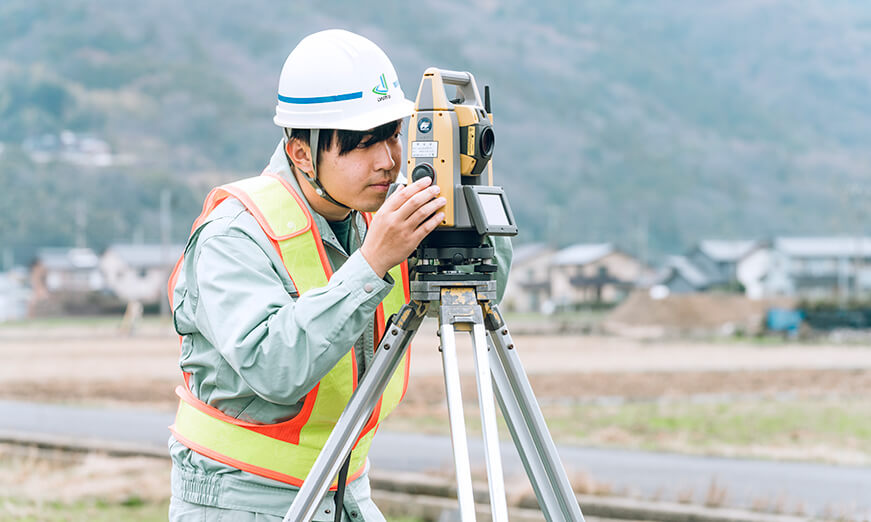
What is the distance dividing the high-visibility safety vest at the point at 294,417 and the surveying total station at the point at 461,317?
9 centimetres

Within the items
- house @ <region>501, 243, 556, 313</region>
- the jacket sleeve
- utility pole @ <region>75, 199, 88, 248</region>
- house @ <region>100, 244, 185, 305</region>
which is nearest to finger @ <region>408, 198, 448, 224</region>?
the jacket sleeve

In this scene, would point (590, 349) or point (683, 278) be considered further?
point (683, 278)

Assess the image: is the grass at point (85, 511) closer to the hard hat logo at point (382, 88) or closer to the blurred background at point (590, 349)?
the blurred background at point (590, 349)

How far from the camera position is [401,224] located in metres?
1.96

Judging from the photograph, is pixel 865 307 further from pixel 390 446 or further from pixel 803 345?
pixel 390 446

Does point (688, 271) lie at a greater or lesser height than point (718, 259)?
lesser

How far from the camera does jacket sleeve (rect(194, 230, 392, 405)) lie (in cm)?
Answer: 192

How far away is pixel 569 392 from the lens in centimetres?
1680

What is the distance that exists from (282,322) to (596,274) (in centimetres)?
10092

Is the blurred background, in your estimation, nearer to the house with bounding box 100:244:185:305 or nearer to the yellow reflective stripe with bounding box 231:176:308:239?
the house with bounding box 100:244:185:305

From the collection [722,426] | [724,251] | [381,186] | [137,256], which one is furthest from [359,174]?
[724,251]

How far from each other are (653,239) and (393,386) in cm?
15318

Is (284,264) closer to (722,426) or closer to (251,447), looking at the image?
(251,447)

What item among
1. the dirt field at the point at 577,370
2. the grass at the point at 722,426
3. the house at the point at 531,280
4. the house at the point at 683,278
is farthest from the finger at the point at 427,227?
the house at the point at 531,280
